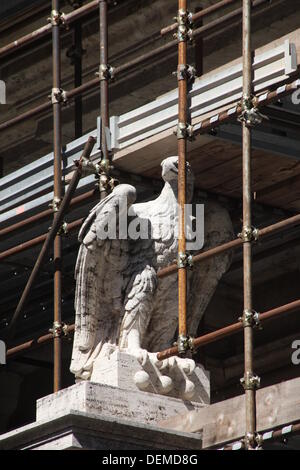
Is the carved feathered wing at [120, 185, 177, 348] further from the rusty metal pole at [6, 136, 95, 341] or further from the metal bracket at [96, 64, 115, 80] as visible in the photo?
the metal bracket at [96, 64, 115, 80]

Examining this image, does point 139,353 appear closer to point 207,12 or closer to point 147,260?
point 147,260

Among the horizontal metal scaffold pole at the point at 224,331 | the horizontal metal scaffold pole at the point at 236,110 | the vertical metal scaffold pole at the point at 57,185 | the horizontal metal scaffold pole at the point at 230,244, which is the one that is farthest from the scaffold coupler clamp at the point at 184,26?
the horizontal metal scaffold pole at the point at 224,331

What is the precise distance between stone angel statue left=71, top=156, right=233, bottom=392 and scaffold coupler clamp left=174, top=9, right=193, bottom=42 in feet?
4.04

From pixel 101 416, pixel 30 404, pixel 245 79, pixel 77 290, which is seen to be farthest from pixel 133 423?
pixel 30 404

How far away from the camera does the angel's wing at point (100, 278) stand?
22297mm

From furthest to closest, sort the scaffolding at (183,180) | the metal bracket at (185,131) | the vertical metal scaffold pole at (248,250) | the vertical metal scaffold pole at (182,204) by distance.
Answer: the metal bracket at (185,131) < the vertical metal scaffold pole at (182,204) < the scaffolding at (183,180) < the vertical metal scaffold pole at (248,250)

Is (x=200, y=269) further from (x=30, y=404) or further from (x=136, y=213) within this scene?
(x=30, y=404)

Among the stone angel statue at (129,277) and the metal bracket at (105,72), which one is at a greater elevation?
the metal bracket at (105,72)

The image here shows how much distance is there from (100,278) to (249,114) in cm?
190

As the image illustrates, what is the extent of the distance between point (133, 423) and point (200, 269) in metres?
2.21

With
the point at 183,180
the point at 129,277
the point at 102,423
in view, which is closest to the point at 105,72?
the point at 183,180

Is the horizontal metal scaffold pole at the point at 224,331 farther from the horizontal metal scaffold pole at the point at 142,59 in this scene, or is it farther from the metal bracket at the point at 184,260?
the horizontal metal scaffold pole at the point at 142,59

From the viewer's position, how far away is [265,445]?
68.9 feet

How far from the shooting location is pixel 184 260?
22328 mm
